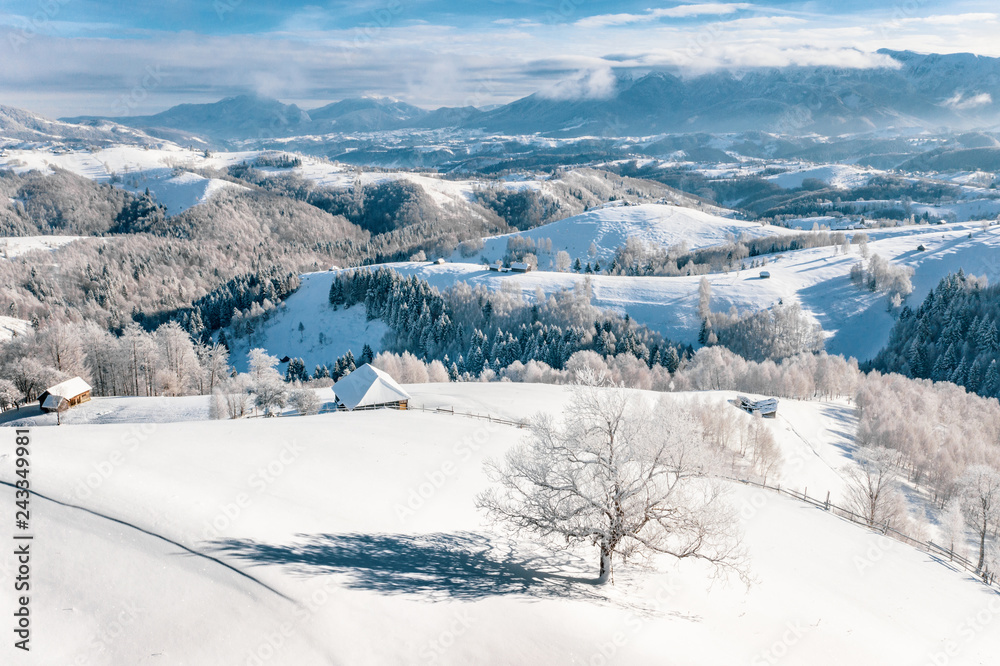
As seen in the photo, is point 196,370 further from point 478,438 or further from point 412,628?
point 412,628

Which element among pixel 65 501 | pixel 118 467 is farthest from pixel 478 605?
pixel 118 467

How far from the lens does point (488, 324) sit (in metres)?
140

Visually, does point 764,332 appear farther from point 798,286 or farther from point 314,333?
point 314,333

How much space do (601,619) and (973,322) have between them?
15322 centimetres

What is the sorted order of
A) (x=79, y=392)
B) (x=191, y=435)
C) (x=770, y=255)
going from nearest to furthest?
(x=191, y=435) → (x=79, y=392) → (x=770, y=255)

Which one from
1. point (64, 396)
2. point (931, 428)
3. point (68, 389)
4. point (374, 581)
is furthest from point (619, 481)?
point (931, 428)

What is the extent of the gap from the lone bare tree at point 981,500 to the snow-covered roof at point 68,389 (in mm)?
83037

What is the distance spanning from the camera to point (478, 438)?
36.5 metres

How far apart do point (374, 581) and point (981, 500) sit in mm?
53017

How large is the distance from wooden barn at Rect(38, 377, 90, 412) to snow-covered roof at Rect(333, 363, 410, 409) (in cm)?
2663

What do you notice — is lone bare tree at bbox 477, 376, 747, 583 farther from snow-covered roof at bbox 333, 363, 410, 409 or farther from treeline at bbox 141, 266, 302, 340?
treeline at bbox 141, 266, 302, 340

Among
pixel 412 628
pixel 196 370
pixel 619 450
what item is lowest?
pixel 196 370

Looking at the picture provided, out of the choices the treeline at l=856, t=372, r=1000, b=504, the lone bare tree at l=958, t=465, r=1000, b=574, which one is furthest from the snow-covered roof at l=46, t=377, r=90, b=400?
the treeline at l=856, t=372, r=1000, b=504

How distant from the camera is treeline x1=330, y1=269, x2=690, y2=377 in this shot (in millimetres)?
120375
